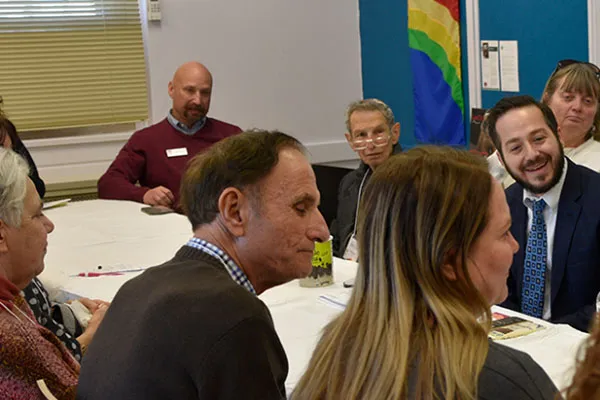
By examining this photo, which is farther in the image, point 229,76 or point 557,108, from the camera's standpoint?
point 229,76

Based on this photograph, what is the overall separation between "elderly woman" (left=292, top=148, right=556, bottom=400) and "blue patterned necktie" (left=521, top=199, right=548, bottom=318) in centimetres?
148

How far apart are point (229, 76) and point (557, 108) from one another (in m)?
3.14

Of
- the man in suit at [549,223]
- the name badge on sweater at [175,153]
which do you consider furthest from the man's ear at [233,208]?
the name badge on sweater at [175,153]

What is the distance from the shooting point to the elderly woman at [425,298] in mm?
1291

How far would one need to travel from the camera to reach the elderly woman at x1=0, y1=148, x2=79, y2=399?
5.58 ft

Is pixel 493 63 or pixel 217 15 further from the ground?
Answer: pixel 217 15

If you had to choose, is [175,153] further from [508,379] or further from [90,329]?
[508,379]

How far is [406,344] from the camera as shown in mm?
1312

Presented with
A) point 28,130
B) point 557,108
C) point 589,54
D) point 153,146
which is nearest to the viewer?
point 557,108

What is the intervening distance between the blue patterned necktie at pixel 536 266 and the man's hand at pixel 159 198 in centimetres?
234

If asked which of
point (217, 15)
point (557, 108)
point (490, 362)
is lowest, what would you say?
point (490, 362)

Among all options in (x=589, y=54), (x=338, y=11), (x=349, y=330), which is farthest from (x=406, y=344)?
(x=338, y=11)

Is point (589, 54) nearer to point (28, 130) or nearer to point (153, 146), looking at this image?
point (153, 146)

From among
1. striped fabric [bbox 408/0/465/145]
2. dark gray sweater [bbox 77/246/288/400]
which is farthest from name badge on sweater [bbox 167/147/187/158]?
dark gray sweater [bbox 77/246/288/400]
